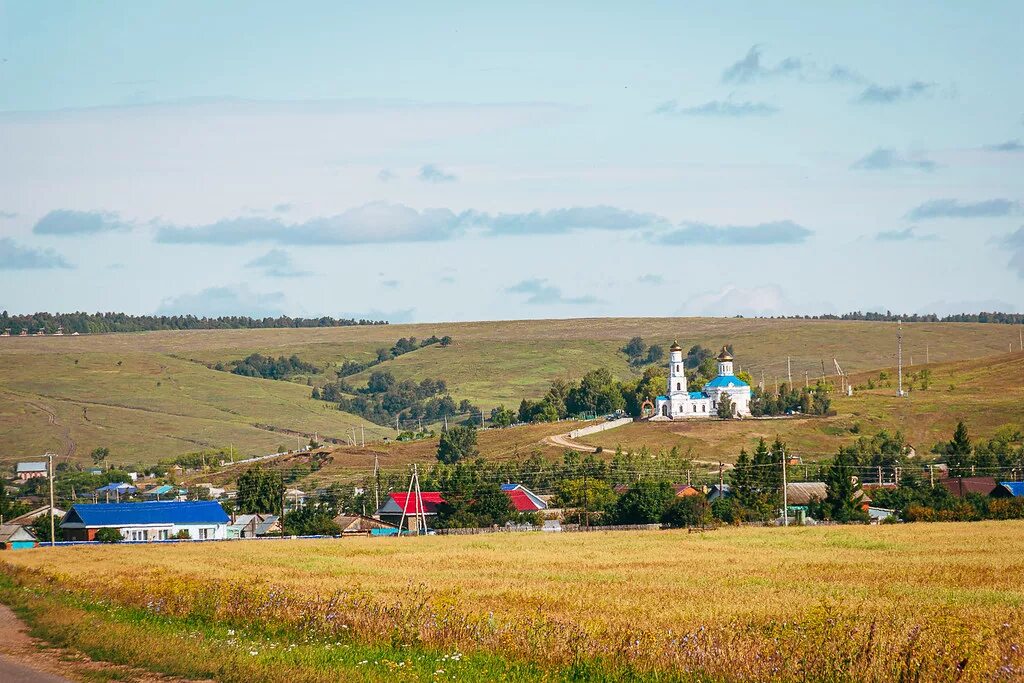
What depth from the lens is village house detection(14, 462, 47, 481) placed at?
17538 centimetres

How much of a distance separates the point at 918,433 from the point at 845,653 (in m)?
147

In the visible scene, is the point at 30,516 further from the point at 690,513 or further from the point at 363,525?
the point at 690,513

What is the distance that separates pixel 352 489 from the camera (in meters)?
127

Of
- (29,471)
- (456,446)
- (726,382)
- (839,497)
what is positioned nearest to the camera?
(839,497)

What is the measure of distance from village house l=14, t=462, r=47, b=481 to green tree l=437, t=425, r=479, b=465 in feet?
175

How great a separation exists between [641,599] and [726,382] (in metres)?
157

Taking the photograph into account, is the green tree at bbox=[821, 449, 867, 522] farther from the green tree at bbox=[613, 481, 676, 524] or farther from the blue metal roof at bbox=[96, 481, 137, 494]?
the blue metal roof at bbox=[96, 481, 137, 494]

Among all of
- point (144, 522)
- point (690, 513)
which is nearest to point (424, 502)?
point (144, 522)

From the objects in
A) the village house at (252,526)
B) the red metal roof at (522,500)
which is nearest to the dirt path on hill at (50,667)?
the village house at (252,526)

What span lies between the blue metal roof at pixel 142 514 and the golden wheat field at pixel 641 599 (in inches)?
1894

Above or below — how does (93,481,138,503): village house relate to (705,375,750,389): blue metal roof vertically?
below

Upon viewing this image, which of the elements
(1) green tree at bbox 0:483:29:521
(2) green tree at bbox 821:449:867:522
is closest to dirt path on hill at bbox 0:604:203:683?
(2) green tree at bbox 821:449:867:522

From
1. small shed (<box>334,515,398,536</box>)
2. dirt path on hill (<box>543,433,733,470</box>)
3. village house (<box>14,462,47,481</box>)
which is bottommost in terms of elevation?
village house (<box>14,462,47,481</box>)

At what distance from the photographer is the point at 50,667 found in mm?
21203
